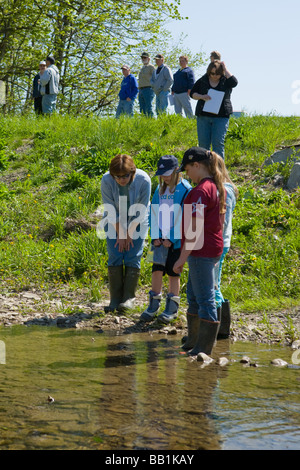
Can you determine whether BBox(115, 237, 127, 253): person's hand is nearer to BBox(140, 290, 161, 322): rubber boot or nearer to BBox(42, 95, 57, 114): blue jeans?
BBox(140, 290, 161, 322): rubber boot

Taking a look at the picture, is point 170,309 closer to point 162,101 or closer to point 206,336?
point 206,336

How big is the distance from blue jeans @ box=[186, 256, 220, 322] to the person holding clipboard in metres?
4.50

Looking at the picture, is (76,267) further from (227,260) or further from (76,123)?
(76,123)

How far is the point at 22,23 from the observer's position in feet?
76.6

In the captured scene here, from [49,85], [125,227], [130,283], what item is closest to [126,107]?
[49,85]

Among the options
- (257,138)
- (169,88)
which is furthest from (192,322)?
(169,88)

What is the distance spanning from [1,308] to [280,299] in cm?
337

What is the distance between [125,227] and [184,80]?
849 centimetres

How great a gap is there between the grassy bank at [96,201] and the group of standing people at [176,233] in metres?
0.88

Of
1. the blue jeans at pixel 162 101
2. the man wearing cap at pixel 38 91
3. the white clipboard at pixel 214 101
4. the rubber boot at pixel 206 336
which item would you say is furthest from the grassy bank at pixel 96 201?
the rubber boot at pixel 206 336

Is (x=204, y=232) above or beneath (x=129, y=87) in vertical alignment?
beneath

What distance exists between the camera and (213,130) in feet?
31.5

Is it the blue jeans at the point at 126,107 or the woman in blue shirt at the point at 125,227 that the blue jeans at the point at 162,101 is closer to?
the blue jeans at the point at 126,107

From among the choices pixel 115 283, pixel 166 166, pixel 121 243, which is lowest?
pixel 115 283
